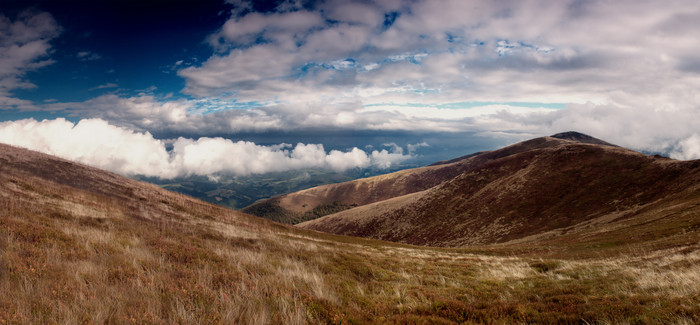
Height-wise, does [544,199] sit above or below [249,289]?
below

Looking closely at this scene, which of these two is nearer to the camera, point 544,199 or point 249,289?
point 249,289

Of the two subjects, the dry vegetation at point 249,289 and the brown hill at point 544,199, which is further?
the brown hill at point 544,199

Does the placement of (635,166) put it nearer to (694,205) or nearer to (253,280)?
(694,205)

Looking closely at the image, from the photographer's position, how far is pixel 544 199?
84.9 metres

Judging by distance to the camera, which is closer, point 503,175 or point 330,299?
point 330,299

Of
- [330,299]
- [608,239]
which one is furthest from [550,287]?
[608,239]

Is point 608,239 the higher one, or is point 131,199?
point 131,199

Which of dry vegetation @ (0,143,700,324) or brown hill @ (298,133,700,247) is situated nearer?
dry vegetation @ (0,143,700,324)

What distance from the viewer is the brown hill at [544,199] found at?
57.1 metres

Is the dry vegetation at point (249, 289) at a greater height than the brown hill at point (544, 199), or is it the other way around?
the dry vegetation at point (249, 289)

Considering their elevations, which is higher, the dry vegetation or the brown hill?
the dry vegetation

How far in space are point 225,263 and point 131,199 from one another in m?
24.6

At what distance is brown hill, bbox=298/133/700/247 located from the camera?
2249 inches

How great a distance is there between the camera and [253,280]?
8.59 metres
